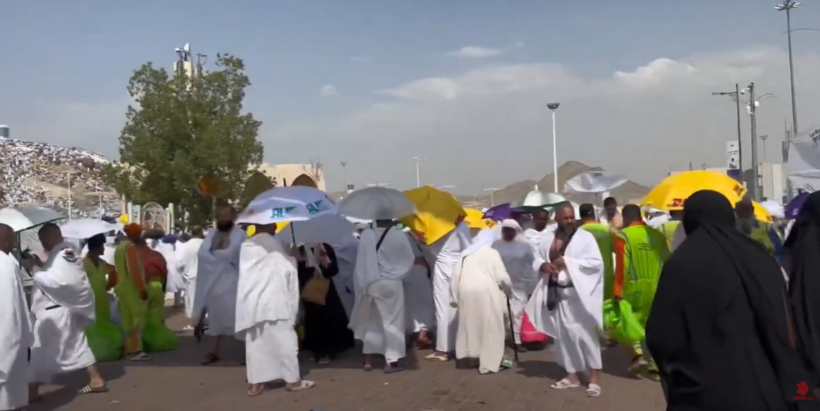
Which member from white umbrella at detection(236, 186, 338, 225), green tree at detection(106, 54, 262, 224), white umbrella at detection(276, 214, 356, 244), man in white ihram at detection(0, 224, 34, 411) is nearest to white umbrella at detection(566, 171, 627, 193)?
white umbrella at detection(276, 214, 356, 244)

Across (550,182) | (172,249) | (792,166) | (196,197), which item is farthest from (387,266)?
(550,182)

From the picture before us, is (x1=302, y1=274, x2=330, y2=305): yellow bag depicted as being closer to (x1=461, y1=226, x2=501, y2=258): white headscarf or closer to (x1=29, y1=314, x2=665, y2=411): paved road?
(x1=29, y1=314, x2=665, y2=411): paved road

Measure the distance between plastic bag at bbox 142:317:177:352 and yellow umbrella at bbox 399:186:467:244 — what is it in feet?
11.8

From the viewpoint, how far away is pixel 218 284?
10.1 m

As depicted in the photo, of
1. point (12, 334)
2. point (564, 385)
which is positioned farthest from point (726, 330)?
point (12, 334)

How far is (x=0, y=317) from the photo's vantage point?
6645mm

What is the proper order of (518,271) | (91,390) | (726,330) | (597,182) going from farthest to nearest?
(597,182)
(518,271)
(91,390)
(726,330)

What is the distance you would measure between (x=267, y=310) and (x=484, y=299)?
8.04ft

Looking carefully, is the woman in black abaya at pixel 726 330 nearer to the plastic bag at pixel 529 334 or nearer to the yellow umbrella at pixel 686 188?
the yellow umbrella at pixel 686 188

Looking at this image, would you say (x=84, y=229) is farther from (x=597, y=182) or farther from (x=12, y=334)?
(x=597, y=182)

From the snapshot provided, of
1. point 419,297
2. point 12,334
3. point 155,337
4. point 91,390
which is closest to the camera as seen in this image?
point 12,334

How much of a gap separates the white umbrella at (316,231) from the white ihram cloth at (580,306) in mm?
3298

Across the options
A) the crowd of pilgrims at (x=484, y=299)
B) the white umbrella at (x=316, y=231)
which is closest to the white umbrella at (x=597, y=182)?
the crowd of pilgrims at (x=484, y=299)

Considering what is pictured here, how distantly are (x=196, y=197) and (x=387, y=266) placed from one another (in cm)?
1774
